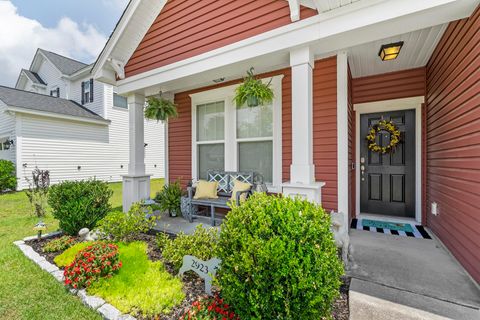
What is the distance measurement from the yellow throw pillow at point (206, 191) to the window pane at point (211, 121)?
104cm

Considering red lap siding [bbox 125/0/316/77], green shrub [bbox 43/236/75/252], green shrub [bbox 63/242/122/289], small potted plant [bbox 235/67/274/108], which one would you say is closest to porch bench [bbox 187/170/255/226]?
small potted plant [bbox 235/67/274/108]

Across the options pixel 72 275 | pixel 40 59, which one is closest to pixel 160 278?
pixel 72 275

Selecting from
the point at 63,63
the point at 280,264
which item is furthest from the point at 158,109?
the point at 63,63

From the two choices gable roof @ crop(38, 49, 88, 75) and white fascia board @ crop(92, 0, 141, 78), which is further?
gable roof @ crop(38, 49, 88, 75)

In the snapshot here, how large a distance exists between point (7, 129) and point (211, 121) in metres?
10.2

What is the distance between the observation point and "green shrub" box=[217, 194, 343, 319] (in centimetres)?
145

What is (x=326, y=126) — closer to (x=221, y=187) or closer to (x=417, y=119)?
(x=417, y=119)

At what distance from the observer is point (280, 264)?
1448mm

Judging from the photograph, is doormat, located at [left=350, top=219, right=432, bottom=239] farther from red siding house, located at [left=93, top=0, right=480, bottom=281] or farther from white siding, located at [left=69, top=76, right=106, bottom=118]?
white siding, located at [left=69, top=76, right=106, bottom=118]

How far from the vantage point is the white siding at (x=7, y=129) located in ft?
29.5

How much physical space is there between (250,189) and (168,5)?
3396 millimetres

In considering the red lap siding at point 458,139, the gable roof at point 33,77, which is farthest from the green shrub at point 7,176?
the red lap siding at point 458,139

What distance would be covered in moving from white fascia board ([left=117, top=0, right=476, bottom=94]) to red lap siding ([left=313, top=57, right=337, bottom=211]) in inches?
30.9

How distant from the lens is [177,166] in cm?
521
